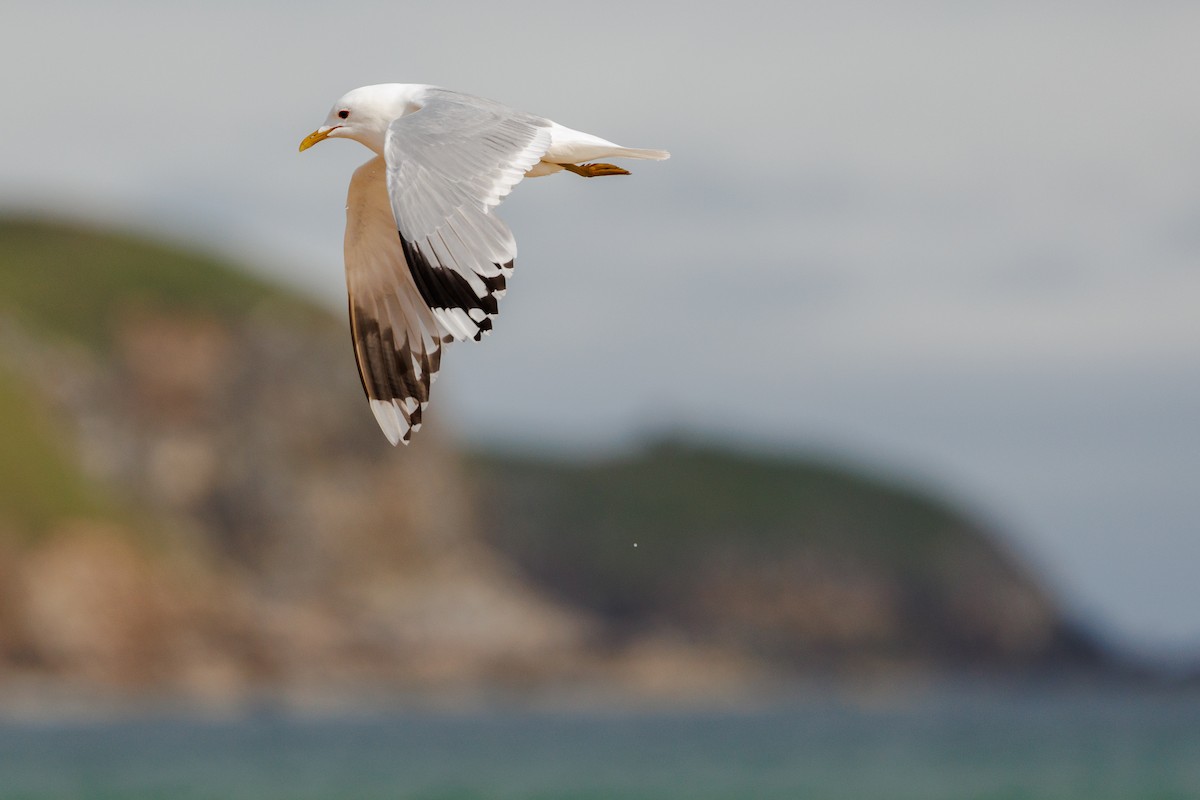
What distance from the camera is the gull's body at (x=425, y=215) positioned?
712cm

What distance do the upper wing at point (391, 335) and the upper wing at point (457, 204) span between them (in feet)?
3.95

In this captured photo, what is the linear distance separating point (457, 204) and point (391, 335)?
1.93m

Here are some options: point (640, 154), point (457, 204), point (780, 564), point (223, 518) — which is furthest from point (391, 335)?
point (780, 564)

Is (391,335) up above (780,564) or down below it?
below

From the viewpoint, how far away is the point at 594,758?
59.6 meters

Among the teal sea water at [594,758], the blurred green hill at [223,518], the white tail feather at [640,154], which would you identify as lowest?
the teal sea water at [594,758]

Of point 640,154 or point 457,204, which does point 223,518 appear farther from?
A: point 457,204

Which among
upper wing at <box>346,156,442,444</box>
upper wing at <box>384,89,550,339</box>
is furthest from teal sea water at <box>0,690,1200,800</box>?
upper wing at <box>384,89,550,339</box>

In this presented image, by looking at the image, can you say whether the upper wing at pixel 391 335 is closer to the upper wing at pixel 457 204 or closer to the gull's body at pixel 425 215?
the gull's body at pixel 425 215

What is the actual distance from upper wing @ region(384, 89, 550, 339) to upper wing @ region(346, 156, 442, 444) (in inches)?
47.4

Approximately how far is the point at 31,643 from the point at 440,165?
61905 mm

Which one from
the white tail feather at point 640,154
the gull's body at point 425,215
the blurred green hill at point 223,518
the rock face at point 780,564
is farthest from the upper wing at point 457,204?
the rock face at point 780,564

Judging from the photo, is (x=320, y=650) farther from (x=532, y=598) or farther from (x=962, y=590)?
(x=962, y=590)

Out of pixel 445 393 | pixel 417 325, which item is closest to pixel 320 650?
pixel 445 393
